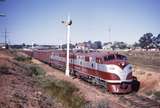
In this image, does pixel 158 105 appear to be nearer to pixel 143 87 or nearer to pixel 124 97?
pixel 124 97

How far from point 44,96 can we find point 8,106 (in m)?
6.02

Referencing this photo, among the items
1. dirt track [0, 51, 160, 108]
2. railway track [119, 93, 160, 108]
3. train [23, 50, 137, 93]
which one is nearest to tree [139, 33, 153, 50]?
dirt track [0, 51, 160, 108]

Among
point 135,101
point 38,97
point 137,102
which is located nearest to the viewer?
point 38,97

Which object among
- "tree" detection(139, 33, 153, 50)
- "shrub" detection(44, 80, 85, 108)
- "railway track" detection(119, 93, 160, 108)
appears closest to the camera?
"shrub" detection(44, 80, 85, 108)

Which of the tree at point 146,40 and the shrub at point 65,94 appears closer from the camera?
the shrub at point 65,94

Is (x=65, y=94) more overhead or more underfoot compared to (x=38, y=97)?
more underfoot

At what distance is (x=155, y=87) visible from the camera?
30781 mm

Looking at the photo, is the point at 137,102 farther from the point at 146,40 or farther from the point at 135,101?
the point at 146,40

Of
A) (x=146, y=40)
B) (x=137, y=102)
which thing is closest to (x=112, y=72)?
(x=137, y=102)

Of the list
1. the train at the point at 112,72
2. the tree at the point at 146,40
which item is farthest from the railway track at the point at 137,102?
the tree at the point at 146,40

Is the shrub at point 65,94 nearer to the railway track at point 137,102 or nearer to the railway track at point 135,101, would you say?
the railway track at point 135,101

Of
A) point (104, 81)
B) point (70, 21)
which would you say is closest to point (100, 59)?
point (104, 81)

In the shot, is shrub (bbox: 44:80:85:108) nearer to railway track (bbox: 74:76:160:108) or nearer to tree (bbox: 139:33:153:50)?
railway track (bbox: 74:76:160:108)

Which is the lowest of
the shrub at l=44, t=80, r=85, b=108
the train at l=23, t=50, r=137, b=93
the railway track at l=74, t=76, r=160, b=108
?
the railway track at l=74, t=76, r=160, b=108
